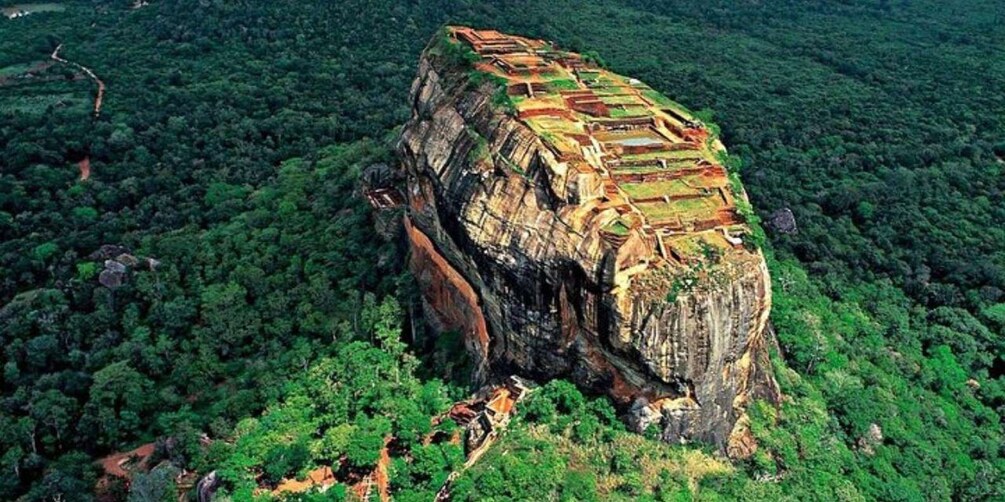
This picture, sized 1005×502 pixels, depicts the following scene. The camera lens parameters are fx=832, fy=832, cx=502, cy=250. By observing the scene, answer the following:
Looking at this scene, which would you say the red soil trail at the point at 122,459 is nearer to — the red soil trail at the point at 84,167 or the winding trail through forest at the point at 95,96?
the winding trail through forest at the point at 95,96

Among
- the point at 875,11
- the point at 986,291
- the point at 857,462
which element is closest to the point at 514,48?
the point at 857,462

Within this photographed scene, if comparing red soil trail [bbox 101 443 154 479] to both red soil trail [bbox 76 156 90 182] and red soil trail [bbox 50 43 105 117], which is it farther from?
red soil trail [bbox 50 43 105 117]

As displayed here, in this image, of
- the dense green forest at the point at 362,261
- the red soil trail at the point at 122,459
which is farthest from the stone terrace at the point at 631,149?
the red soil trail at the point at 122,459

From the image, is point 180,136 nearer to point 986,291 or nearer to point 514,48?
point 514,48

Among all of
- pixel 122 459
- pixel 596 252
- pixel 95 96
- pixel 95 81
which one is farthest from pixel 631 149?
pixel 95 81

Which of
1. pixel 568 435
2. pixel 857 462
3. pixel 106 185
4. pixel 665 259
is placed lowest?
pixel 106 185

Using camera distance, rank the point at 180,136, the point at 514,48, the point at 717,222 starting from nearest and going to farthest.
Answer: the point at 717,222
the point at 514,48
the point at 180,136

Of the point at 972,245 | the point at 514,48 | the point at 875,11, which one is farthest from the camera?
the point at 875,11
